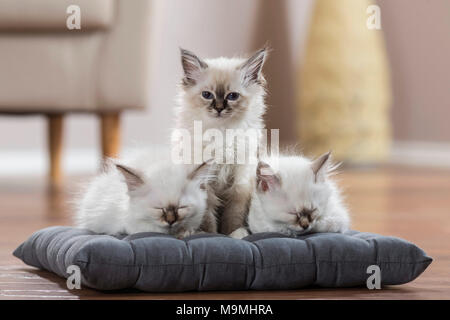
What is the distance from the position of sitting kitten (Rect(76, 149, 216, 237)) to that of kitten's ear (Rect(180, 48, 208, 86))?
15cm

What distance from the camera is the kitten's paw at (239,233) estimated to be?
1.30m

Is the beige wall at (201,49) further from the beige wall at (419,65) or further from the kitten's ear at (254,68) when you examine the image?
the kitten's ear at (254,68)

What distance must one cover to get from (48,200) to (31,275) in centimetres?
124

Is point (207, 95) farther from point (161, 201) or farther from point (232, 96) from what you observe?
point (161, 201)

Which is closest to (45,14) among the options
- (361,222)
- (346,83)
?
(361,222)

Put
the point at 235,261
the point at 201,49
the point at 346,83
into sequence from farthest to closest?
the point at 201,49 → the point at 346,83 → the point at 235,261

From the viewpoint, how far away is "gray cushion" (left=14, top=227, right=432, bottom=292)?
3.71ft

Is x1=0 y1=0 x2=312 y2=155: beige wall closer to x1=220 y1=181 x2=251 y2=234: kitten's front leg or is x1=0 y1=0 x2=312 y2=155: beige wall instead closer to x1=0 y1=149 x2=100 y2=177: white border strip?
x1=0 y1=149 x2=100 y2=177: white border strip

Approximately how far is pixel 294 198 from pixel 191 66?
0.97ft

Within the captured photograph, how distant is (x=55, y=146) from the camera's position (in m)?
3.07

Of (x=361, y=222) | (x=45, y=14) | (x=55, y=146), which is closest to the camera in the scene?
(x=361, y=222)

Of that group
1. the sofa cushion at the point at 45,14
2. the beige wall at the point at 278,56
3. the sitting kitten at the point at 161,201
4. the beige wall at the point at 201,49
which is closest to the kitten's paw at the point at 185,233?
the sitting kitten at the point at 161,201

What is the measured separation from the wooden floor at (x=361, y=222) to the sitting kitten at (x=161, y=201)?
0.44 ft
